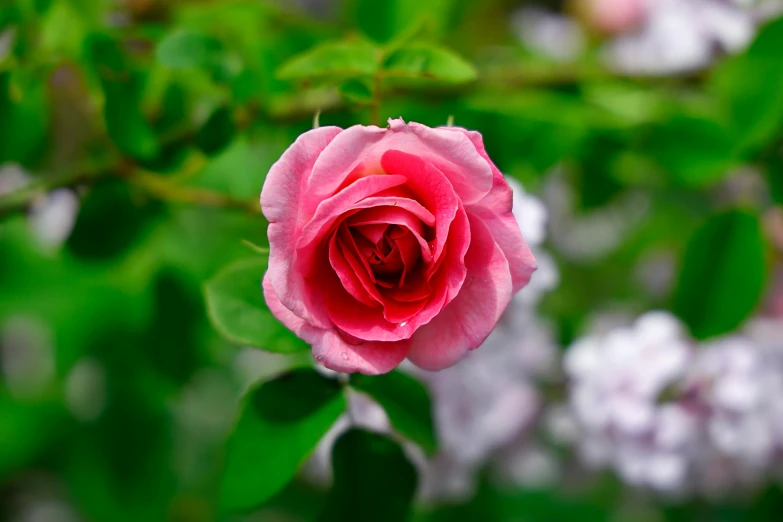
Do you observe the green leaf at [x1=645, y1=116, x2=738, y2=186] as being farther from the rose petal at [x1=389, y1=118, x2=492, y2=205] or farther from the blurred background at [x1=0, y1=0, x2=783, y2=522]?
the rose petal at [x1=389, y1=118, x2=492, y2=205]

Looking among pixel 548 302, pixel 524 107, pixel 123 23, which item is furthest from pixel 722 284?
pixel 123 23

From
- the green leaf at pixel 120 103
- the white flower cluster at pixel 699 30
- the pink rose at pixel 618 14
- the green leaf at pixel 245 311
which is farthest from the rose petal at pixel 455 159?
the pink rose at pixel 618 14

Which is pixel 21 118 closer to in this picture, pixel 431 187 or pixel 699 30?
pixel 431 187

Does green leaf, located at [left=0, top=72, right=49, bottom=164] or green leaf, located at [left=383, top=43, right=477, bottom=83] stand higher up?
green leaf, located at [left=383, top=43, right=477, bottom=83]

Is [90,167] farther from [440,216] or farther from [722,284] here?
[722,284]

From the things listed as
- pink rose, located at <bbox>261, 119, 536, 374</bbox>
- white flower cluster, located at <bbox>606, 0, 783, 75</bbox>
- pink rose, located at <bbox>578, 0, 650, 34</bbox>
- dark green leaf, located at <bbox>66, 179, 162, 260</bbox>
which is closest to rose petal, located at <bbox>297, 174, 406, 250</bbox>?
pink rose, located at <bbox>261, 119, 536, 374</bbox>
